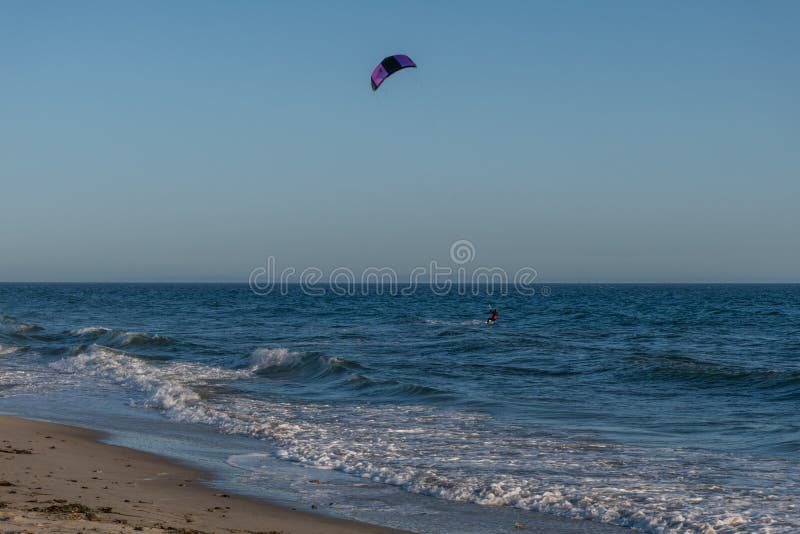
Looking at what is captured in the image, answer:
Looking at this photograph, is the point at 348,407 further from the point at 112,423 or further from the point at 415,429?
the point at 112,423

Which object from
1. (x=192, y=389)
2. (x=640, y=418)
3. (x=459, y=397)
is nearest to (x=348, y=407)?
(x=459, y=397)

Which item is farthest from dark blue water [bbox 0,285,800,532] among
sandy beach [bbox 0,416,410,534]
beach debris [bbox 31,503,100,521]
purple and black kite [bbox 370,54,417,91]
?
purple and black kite [bbox 370,54,417,91]

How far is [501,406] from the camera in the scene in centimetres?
1672

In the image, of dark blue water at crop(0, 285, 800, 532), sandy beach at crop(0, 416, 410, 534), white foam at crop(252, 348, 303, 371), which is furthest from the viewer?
white foam at crop(252, 348, 303, 371)

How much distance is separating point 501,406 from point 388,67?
10154 millimetres

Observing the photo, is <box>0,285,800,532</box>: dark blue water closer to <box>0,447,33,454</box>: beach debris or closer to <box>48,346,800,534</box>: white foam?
<box>48,346,800,534</box>: white foam

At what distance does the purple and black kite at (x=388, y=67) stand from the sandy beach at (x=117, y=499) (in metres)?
13.1

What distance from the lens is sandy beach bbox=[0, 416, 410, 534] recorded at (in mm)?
7336

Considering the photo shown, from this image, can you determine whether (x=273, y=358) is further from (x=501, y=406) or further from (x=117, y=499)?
(x=117, y=499)

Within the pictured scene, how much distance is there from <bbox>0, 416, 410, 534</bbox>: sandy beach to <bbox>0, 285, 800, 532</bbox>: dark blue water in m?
1.45

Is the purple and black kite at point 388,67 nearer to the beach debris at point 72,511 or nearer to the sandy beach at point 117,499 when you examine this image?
the sandy beach at point 117,499

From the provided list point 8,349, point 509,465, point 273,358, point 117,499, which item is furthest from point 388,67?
point 8,349

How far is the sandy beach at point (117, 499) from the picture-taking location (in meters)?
7.34

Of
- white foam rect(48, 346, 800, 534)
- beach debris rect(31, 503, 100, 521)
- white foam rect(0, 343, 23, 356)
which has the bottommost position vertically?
white foam rect(0, 343, 23, 356)
